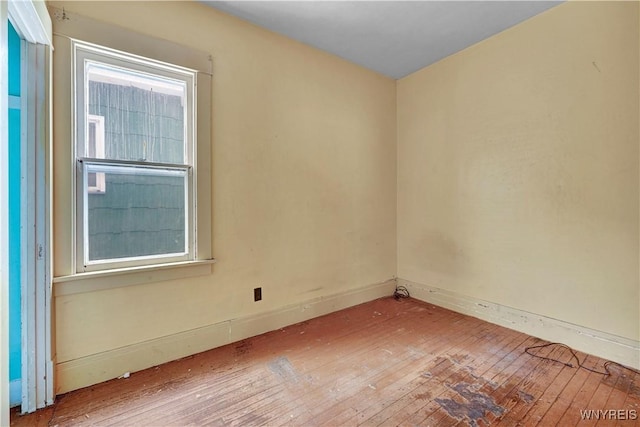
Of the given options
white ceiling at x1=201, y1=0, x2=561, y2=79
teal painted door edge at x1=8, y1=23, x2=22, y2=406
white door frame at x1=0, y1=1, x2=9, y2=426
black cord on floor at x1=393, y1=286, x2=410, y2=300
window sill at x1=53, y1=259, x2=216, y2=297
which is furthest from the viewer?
black cord on floor at x1=393, y1=286, x2=410, y2=300

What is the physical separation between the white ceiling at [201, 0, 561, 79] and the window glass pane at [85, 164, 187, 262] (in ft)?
4.79

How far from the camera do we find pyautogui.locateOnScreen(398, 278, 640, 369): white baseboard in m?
2.07

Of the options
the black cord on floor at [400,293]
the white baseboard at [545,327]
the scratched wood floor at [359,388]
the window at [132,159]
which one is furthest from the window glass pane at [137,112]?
the white baseboard at [545,327]

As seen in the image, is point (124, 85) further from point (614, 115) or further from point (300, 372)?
point (614, 115)

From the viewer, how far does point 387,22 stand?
8.15 feet

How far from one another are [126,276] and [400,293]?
9.62ft

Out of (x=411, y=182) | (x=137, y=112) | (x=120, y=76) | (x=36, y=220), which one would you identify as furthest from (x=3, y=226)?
(x=411, y=182)

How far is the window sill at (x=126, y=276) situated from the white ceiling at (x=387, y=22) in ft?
6.75

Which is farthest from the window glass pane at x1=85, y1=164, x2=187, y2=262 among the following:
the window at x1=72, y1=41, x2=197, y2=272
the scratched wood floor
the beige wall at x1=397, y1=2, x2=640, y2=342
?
the beige wall at x1=397, y1=2, x2=640, y2=342

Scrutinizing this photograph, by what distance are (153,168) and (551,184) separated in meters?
3.20

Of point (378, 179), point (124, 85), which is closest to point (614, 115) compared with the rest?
point (378, 179)

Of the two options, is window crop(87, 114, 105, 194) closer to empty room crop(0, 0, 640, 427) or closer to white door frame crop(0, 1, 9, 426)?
empty room crop(0, 0, 640, 427)

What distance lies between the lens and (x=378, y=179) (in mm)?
3463

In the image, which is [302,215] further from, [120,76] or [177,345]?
[120,76]
